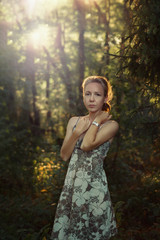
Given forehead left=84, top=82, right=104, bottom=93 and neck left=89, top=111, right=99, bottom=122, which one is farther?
neck left=89, top=111, right=99, bottom=122

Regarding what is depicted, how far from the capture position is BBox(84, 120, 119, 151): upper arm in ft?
9.92

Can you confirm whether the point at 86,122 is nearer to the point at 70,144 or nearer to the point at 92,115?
the point at 92,115

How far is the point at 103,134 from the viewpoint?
304 centimetres

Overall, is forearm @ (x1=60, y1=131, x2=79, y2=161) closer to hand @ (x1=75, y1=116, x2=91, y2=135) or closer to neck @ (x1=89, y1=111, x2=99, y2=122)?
hand @ (x1=75, y1=116, x2=91, y2=135)

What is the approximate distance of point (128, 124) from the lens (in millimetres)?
4180

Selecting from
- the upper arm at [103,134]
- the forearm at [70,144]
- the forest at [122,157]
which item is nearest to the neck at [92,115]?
the upper arm at [103,134]

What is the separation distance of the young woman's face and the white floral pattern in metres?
0.53

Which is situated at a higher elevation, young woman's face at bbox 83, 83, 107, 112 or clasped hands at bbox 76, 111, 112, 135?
young woman's face at bbox 83, 83, 107, 112

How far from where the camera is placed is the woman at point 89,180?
9.94 ft

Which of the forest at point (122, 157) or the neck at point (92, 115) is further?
the forest at point (122, 157)

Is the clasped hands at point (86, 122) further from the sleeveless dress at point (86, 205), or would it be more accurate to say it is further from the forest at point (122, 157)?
the forest at point (122, 157)

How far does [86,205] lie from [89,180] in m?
0.32

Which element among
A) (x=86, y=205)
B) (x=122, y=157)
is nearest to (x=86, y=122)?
(x=86, y=205)

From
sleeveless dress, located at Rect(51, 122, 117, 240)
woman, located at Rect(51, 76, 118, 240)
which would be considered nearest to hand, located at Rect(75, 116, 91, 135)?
woman, located at Rect(51, 76, 118, 240)
